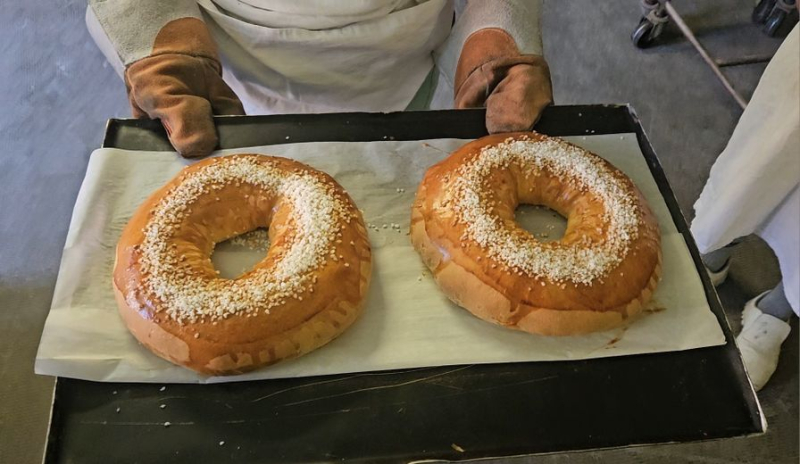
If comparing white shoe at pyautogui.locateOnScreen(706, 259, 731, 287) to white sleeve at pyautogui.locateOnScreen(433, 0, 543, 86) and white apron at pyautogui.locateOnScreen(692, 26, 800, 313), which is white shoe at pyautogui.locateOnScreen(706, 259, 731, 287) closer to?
white apron at pyautogui.locateOnScreen(692, 26, 800, 313)

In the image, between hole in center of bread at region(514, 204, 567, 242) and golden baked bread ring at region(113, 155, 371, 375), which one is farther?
hole in center of bread at region(514, 204, 567, 242)

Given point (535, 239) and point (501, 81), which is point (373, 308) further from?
point (501, 81)

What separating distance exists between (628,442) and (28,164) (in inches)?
78.5

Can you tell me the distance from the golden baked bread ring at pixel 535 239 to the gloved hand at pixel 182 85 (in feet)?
1.31

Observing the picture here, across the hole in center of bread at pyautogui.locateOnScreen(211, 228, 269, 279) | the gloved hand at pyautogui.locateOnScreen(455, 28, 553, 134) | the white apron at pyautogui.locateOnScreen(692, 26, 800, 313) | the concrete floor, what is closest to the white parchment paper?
the hole in center of bread at pyautogui.locateOnScreen(211, 228, 269, 279)

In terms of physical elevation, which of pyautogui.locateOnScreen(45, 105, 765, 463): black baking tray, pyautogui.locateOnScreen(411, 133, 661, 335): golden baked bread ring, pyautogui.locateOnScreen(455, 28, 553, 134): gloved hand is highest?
pyautogui.locateOnScreen(455, 28, 553, 134): gloved hand

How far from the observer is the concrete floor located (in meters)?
1.60

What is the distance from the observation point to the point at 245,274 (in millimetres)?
938

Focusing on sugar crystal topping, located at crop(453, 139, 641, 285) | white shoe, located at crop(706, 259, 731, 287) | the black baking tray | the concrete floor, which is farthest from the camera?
white shoe, located at crop(706, 259, 731, 287)

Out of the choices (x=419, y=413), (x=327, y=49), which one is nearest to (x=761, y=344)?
(x=419, y=413)

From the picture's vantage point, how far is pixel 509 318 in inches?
36.9

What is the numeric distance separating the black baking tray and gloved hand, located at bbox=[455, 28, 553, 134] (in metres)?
0.46

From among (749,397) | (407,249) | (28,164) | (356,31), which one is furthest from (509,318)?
(28,164)

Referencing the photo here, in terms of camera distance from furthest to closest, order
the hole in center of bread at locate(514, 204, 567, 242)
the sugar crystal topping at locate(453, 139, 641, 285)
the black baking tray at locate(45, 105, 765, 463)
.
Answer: the hole in center of bread at locate(514, 204, 567, 242), the sugar crystal topping at locate(453, 139, 641, 285), the black baking tray at locate(45, 105, 765, 463)
